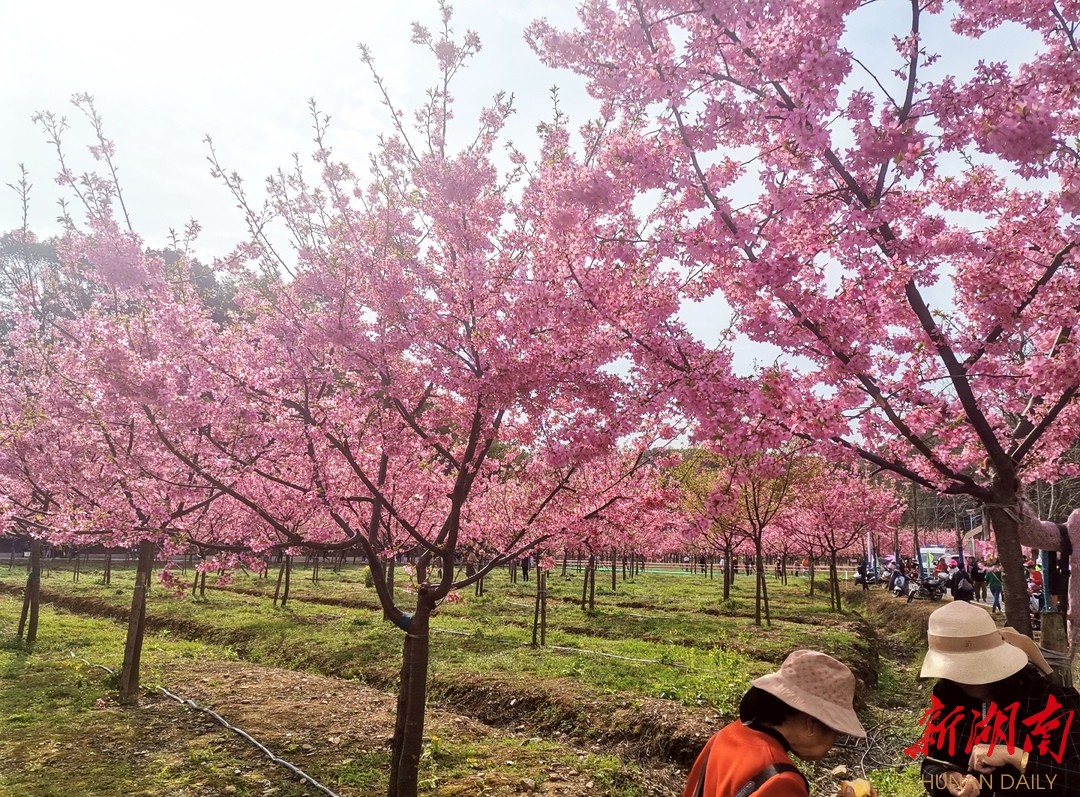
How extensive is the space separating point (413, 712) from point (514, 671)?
260 inches

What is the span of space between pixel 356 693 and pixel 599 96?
9.85 meters

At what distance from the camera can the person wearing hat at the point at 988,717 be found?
279 centimetres

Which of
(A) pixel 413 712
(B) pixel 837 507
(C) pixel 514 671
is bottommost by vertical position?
(C) pixel 514 671

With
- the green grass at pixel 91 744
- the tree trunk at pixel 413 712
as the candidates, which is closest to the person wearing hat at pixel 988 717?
the tree trunk at pixel 413 712

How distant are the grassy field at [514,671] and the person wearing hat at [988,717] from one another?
465cm

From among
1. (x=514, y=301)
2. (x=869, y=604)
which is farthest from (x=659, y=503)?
(x=869, y=604)

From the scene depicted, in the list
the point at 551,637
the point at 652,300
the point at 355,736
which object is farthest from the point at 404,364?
the point at 551,637

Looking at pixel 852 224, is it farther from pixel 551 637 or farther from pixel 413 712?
pixel 551 637

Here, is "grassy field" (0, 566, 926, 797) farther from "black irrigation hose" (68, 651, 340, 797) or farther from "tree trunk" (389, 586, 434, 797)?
"tree trunk" (389, 586, 434, 797)

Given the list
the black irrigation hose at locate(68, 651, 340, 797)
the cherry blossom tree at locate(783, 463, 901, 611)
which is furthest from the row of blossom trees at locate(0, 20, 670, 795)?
the cherry blossom tree at locate(783, 463, 901, 611)

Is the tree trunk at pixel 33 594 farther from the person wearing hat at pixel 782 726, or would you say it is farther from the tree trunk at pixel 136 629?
the person wearing hat at pixel 782 726

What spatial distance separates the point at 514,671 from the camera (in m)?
11.9

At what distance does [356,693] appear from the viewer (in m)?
11.0

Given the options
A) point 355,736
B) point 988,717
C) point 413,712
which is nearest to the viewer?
point 988,717
